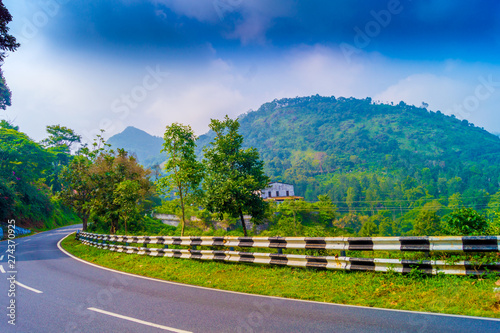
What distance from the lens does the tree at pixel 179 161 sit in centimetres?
1675

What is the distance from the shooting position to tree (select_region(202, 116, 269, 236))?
19.9m

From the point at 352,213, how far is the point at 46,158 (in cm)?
10717

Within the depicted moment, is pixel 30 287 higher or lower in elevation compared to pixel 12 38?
lower

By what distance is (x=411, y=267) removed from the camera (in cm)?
727

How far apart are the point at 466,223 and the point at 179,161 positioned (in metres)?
13.6

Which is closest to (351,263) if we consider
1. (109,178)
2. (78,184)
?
(109,178)

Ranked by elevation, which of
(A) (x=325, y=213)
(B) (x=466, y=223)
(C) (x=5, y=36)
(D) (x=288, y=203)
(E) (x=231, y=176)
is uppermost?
(C) (x=5, y=36)

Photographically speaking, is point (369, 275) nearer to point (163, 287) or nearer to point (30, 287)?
point (163, 287)

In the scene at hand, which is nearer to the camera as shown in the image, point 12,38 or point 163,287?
point 163,287

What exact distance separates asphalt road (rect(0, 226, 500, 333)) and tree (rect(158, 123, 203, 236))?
8355 mm

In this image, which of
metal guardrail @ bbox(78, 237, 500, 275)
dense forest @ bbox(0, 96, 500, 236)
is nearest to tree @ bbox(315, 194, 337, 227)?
dense forest @ bbox(0, 96, 500, 236)

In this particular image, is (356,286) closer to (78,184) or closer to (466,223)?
(466,223)

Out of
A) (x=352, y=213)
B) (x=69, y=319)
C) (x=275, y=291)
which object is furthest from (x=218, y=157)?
(x=352, y=213)

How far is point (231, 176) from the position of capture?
67.3ft
